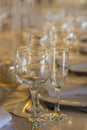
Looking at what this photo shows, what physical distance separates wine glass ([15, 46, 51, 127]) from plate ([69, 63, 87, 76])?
0.44 m

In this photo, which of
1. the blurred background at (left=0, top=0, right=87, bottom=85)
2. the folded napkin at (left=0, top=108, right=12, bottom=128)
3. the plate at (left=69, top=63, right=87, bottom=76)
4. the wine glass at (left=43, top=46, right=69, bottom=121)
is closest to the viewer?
the folded napkin at (left=0, top=108, right=12, bottom=128)

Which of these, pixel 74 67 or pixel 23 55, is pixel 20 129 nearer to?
pixel 23 55

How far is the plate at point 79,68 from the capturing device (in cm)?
135

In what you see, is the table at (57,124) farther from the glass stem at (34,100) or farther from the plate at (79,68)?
the plate at (79,68)

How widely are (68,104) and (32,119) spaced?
0.42 feet

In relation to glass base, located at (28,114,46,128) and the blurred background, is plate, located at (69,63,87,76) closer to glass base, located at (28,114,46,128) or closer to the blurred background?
the blurred background

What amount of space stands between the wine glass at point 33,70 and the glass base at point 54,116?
0.02 m

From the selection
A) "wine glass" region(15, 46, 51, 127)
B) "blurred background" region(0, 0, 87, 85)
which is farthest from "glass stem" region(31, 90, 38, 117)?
"blurred background" region(0, 0, 87, 85)

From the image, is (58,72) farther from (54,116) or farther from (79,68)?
(79,68)

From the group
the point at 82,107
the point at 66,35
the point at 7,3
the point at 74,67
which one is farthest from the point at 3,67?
the point at 7,3

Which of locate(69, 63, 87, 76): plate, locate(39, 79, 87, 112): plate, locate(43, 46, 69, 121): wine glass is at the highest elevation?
locate(43, 46, 69, 121): wine glass

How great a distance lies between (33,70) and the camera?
91 centimetres

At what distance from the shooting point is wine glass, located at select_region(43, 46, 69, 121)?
91cm

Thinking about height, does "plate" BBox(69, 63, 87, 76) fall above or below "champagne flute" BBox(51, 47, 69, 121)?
below
